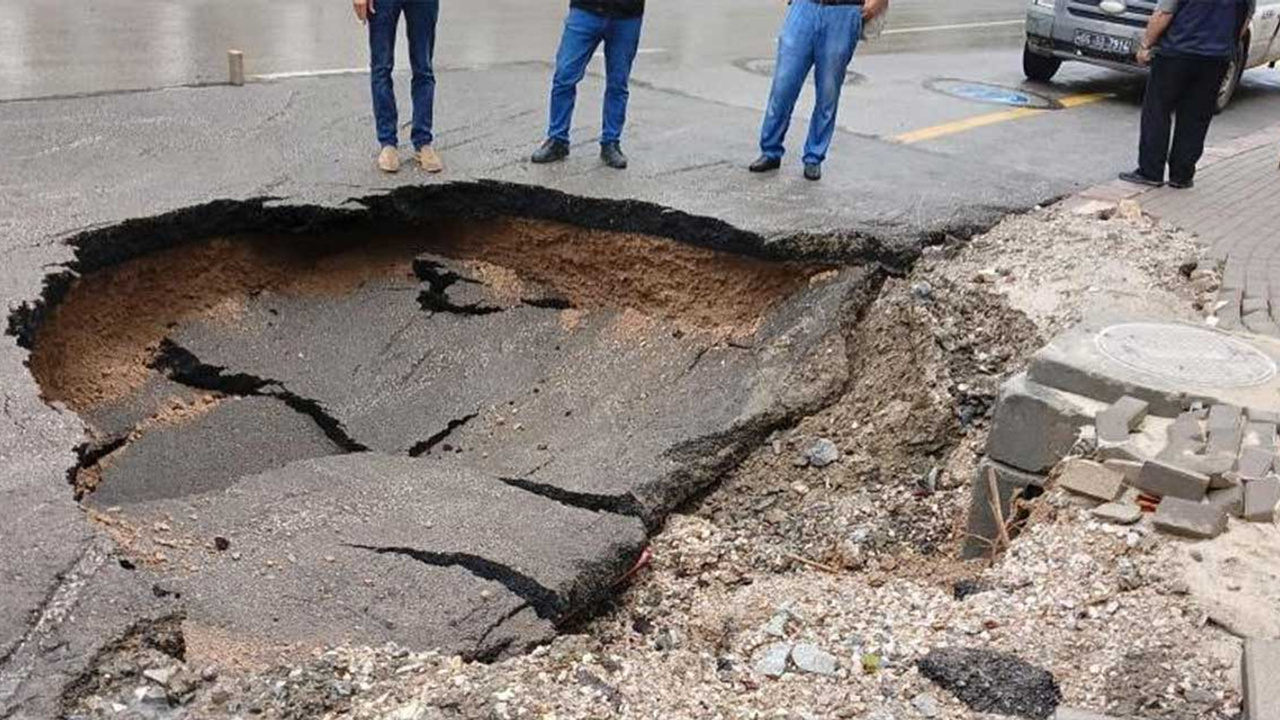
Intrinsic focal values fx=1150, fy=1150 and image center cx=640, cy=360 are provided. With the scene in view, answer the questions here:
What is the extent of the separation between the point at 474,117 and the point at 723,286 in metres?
2.71

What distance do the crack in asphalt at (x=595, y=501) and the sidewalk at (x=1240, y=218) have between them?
9.40ft

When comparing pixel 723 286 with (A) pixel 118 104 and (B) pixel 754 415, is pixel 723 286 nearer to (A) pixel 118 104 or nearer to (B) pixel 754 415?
(B) pixel 754 415

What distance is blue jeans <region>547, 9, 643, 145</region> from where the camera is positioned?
6785 millimetres

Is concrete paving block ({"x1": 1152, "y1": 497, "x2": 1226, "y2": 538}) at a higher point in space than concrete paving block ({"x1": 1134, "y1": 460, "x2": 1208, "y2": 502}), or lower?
lower

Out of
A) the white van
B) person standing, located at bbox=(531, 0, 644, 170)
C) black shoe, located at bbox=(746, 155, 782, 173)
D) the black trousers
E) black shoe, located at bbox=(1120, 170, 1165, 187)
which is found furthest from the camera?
the white van

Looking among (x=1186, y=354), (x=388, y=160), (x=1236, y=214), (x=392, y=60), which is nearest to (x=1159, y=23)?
(x=1236, y=214)

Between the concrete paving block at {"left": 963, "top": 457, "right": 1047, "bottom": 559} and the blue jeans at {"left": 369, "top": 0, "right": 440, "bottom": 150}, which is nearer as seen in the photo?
the concrete paving block at {"left": 963, "top": 457, "right": 1047, "bottom": 559}

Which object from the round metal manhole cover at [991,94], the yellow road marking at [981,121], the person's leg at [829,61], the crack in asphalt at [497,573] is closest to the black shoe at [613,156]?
the person's leg at [829,61]

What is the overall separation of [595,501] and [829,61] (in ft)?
11.5

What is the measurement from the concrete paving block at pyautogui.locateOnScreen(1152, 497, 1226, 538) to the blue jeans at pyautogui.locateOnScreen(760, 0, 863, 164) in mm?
3874

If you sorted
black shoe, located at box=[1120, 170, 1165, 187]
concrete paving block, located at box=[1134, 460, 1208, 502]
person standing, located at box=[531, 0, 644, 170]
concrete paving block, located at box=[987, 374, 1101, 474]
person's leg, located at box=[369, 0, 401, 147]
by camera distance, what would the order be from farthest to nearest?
black shoe, located at box=[1120, 170, 1165, 187], person standing, located at box=[531, 0, 644, 170], person's leg, located at box=[369, 0, 401, 147], concrete paving block, located at box=[987, 374, 1101, 474], concrete paving block, located at box=[1134, 460, 1208, 502]

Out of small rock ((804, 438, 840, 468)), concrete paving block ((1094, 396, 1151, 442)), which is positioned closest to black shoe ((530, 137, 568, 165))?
small rock ((804, 438, 840, 468))

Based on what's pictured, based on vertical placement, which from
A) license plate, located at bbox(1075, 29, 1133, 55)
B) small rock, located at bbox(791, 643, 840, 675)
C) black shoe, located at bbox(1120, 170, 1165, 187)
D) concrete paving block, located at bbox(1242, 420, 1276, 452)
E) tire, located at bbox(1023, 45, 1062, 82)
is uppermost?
license plate, located at bbox(1075, 29, 1133, 55)

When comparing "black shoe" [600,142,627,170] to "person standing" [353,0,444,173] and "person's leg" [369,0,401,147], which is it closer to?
"person standing" [353,0,444,173]
